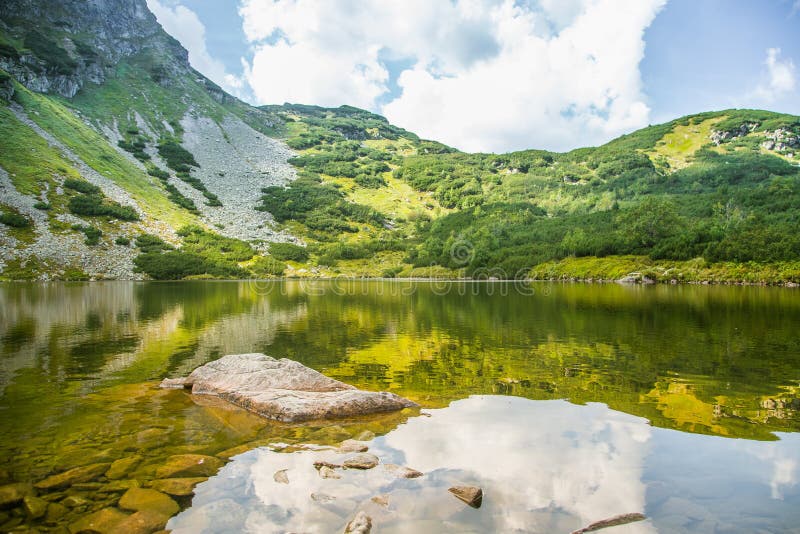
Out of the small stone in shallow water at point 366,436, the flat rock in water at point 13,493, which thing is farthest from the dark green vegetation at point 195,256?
the small stone in shallow water at point 366,436

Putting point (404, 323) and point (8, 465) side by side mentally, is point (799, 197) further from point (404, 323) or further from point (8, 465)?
point (8, 465)

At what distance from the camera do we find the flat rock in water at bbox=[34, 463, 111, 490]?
846 cm

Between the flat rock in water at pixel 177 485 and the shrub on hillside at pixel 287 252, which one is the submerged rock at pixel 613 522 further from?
the shrub on hillside at pixel 287 252

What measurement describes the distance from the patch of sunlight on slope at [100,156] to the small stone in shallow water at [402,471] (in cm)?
15170

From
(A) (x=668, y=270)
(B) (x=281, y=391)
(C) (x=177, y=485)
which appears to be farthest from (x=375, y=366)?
(A) (x=668, y=270)

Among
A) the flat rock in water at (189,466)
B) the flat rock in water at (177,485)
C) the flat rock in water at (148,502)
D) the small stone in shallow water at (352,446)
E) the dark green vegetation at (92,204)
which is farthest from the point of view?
the dark green vegetation at (92,204)

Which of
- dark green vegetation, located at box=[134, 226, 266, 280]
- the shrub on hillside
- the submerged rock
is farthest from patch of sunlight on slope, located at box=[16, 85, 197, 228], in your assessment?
the submerged rock

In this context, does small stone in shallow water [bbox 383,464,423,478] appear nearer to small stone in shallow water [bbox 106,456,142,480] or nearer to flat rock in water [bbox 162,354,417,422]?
flat rock in water [bbox 162,354,417,422]

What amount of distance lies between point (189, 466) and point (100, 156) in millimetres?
178995

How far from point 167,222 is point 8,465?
148922 mm

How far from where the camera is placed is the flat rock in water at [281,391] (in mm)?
13273

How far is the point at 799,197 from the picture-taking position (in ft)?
427

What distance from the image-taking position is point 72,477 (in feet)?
28.8

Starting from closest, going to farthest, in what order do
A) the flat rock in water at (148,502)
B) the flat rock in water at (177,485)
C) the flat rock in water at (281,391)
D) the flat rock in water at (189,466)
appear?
1. the flat rock in water at (148,502)
2. the flat rock in water at (177,485)
3. the flat rock in water at (189,466)
4. the flat rock in water at (281,391)
